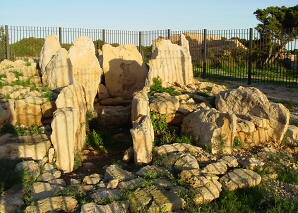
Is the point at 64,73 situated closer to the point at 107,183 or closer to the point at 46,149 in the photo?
the point at 46,149

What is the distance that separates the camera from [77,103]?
8250mm

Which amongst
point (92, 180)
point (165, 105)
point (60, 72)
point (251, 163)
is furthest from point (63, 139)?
point (60, 72)

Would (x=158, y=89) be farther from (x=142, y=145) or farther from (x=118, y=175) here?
(x=118, y=175)

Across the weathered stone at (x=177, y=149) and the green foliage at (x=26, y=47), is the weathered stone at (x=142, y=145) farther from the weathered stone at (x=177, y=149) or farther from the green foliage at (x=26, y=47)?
the green foliage at (x=26, y=47)

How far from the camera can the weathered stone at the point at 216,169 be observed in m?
5.64

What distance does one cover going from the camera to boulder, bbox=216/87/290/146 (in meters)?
7.37

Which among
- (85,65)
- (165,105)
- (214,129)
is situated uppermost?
(85,65)

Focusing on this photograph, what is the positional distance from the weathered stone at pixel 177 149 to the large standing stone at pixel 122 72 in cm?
526

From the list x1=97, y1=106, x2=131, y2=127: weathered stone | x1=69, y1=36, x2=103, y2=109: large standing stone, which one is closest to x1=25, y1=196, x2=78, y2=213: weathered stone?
x1=97, y1=106, x2=131, y2=127: weathered stone

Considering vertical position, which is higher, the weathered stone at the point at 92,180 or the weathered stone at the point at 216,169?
the weathered stone at the point at 216,169

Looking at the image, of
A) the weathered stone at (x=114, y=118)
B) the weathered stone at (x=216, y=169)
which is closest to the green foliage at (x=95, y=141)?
the weathered stone at (x=114, y=118)

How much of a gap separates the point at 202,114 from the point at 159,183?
2512mm

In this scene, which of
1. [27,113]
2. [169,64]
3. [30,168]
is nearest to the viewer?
[30,168]

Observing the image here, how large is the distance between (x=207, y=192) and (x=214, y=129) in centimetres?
192
